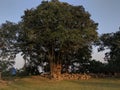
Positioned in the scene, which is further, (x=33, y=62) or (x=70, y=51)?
(x=33, y=62)

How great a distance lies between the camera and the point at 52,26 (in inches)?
1457

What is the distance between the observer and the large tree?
36625 millimetres

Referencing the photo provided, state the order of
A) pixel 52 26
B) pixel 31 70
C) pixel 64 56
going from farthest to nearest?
1. pixel 31 70
2. pixel 64 56
3. pixel 52 26

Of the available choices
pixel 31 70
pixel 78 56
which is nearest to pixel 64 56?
pixel 78 56

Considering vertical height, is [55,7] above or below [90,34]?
above

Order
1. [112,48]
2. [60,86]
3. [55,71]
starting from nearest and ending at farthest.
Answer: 1. [60,86]
2. [55,71]
3. [112,48]

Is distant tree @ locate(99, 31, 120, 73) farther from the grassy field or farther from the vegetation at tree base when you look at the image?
the grassy field

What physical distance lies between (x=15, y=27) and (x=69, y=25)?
5873 mm

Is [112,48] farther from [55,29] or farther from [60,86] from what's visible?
[60,86]

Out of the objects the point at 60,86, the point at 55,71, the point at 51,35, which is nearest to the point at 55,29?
the point at 51,35

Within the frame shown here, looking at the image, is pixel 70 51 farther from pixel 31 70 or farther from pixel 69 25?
pixel 31 70

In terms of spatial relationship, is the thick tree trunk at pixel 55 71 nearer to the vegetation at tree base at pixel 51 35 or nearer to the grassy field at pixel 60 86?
the vegetation at tree base at pixel 51 35

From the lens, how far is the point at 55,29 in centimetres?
3669

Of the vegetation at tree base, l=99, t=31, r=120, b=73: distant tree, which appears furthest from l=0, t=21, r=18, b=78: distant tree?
l=99, t=31, r=120, b=73: distant tree
